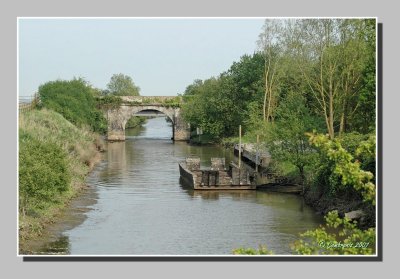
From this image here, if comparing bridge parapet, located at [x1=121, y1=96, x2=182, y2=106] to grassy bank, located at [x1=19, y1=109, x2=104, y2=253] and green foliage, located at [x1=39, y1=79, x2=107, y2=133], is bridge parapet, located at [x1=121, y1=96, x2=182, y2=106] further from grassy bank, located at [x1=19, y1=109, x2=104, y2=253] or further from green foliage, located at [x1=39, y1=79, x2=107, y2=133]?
grassy bank, located at [x1=19, y1=109, x2=104, y2=253]

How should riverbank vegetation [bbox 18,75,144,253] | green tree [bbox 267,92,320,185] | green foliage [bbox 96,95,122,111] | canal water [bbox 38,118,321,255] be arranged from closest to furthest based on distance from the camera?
1. canal water [bbox 38,118,321,255]
2. riverbank vegetation [bbox 18,75,144,253]
3. green tree [bbox 267,92,320,185]
4. green foliage [bbox 96,95,122,111]

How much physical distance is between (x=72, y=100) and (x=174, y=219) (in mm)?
28202

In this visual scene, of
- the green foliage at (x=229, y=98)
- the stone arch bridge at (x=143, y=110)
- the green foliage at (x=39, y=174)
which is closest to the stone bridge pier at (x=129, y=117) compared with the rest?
the stone arch bridge at (x=143, y=110)

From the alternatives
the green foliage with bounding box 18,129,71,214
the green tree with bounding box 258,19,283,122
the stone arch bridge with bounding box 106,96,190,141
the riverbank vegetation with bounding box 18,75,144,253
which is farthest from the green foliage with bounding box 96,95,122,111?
the green foliage with bounding box 18,129,71,214

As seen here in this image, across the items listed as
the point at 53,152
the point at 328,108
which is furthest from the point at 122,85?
the point at 53,152

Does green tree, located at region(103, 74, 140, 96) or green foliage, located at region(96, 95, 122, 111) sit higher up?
green tree, located at region(103, 74, 140, 96)

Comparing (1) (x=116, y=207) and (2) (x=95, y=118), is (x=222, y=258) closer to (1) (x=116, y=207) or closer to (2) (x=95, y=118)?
(1) (x=116, y=207)

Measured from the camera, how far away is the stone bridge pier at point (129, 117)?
66.9 m

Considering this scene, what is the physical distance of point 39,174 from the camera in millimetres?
21203

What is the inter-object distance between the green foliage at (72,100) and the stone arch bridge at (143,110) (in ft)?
23.3

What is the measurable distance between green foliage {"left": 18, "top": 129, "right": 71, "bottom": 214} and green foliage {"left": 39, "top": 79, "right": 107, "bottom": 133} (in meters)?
22.2

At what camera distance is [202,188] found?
1241 inches

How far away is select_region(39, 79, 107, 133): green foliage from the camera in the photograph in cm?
4797

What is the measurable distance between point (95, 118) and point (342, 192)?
1500 inches
